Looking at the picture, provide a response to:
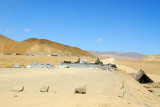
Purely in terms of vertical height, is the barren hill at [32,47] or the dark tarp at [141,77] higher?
the barren hill at [32,47]

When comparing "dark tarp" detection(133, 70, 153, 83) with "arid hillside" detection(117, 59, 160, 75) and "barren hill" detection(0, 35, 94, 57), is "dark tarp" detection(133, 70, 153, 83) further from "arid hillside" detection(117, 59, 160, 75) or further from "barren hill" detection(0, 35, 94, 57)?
"barren hill" detection(0, 35, 94, 57)

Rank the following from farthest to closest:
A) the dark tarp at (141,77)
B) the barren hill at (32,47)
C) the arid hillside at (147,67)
A: the barren hill at (32,47) < the arid hillside at (147,67) < the dark tarp at (141,77)

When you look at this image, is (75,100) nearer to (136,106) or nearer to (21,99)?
(21,99)

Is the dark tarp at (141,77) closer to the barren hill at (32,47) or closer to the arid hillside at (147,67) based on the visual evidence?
the arid hillside at (147,67)

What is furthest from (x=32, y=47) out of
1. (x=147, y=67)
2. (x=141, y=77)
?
(x=141, y=77)

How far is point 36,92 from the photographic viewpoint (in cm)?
528

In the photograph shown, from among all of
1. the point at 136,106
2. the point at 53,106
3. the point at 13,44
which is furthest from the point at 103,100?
the point at 13,44

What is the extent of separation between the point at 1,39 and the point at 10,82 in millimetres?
89612

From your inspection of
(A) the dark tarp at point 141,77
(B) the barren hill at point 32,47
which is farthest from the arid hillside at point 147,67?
(B) the barren hill at point 32,47

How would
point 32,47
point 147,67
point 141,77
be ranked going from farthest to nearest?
point 32,47 → point 147,67 → point 141,77

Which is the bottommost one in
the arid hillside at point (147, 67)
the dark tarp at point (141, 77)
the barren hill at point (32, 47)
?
the dark tarp at point (141, 77)

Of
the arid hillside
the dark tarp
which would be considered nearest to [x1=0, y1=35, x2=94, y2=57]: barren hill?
the arid hillside

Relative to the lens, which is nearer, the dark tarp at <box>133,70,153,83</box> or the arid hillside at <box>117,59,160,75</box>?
the dark tarp at <box>133,70,153,83</box>

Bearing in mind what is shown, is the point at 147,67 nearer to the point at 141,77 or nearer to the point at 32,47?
the point at 141,77
